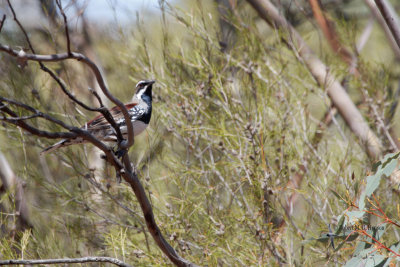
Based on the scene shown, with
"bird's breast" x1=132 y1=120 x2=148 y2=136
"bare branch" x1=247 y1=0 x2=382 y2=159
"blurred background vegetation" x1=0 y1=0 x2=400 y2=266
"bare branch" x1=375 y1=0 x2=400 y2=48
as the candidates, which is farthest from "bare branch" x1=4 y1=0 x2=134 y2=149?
"bare branch" x1=247 y1=0 x2=382 y2=159

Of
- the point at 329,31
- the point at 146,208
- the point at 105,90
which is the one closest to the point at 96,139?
the point at 105,90

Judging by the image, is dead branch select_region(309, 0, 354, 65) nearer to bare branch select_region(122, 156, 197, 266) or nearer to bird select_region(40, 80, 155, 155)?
bird select_region(40, 80, 155, 155)

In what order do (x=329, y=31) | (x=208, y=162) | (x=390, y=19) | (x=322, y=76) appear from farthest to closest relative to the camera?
(x=329, y=31), (x=322, y=76), (x=208, y=162), (x=390, y=19)

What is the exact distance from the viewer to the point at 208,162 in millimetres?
2641

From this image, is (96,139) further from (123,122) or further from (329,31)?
(329,31)

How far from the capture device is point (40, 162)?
3590 millimetres

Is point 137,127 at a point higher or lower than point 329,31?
lower

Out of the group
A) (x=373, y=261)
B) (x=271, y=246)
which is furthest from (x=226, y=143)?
(x=373, y=261)

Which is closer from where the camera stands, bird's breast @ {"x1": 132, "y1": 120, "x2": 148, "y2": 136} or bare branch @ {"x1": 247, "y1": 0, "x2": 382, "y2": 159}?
bird's breast @ {"x1": 132, "y1": 120, "x2": 148, "y2": 136}

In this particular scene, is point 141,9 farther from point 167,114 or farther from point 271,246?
point 271,246

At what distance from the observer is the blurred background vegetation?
2.32 metres

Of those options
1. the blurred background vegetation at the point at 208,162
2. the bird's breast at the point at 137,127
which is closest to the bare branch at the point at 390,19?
the blurred background vegetation at the point at 208,162

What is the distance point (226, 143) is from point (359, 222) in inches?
42.6

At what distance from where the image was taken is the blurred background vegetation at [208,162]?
2316 mm
